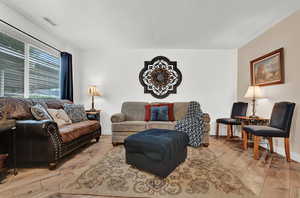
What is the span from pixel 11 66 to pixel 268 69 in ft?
15.4

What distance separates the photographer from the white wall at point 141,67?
3.92m

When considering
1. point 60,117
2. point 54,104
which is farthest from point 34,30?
point 60,117

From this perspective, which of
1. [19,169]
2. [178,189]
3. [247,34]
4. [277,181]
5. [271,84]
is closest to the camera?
[178,189]

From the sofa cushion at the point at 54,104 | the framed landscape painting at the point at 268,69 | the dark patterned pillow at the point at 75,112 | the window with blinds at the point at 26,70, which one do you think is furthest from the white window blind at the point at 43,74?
the framed landscape painting at the point at 268,69

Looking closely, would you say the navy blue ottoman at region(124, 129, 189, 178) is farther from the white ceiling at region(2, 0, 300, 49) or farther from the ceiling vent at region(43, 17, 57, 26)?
the ceiling vent at region(43, 17, 57, 26)

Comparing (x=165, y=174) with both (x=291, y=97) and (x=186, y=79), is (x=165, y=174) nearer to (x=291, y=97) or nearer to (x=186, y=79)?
(x=291, y=97)

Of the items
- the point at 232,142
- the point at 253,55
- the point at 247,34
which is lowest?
the point at 232,142

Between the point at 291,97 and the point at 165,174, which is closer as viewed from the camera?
the point at 165,174

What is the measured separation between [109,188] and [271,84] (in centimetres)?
326

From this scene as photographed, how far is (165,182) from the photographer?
160cm

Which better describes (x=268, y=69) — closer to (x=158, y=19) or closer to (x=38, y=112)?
(x=158, y=19)

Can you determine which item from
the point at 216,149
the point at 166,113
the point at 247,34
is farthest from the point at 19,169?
the point at 247,34

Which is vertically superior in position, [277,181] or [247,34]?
[247,34]

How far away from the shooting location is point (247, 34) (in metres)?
3.04
